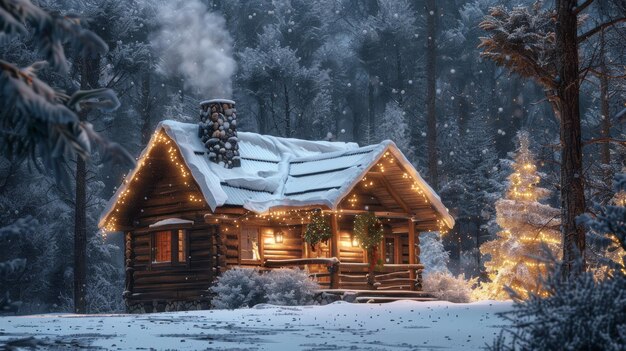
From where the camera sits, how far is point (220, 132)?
30.0 meters

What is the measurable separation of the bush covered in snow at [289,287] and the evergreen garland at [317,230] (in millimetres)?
2377

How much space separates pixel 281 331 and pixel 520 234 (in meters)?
21.2

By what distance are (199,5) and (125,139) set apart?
12479 mm

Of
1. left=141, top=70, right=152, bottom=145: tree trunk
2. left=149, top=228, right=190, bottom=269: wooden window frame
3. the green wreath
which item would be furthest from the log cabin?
left=141, top=70, right=152, bottom=145: tree trunk

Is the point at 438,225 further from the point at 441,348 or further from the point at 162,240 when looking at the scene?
the point at 441,348

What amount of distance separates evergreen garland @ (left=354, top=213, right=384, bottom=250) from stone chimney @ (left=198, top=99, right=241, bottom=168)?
4.79 meters

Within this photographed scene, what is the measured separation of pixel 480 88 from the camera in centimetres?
5994

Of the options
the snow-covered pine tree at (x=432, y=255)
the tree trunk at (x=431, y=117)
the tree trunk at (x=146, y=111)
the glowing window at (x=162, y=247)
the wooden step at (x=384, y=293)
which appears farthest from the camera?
the tree trunk at (x=146, y=111)

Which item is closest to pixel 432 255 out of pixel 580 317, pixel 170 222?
pixel 170 222

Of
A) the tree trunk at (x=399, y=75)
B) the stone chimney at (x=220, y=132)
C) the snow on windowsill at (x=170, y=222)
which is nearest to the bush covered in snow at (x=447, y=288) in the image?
the stone chimney at (x=220, y=132)

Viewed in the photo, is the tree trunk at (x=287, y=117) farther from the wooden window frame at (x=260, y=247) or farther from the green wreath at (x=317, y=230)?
the green wreath at (x=317, y=230)

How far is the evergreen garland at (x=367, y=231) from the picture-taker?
94.2 ft

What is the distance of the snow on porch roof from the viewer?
2720cm

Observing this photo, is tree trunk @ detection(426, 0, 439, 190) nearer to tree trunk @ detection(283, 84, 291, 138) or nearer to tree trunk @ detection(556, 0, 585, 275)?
tree trunk @ detection(283, 84, 291, 138)
